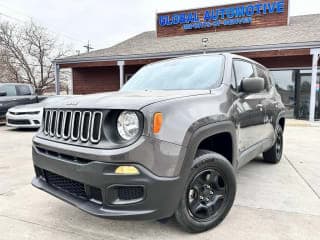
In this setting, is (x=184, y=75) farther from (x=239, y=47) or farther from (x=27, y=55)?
(x=27, y=55)

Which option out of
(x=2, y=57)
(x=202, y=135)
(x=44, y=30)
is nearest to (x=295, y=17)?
(x=202, y=135)

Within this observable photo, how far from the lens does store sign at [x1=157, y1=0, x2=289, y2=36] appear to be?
45.9 feet

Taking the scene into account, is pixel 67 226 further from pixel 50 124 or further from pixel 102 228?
pixel 50 124

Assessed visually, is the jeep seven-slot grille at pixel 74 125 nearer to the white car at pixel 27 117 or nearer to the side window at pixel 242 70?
the side window at pixel 242 70

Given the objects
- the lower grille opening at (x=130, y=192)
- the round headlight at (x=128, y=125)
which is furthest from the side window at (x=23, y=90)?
the lower grille opening at (x=130, y=192)

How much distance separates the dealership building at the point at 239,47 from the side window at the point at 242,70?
302 inches

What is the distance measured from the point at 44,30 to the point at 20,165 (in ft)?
75.1

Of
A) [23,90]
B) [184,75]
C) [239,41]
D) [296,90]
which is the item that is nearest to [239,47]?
[239,41]

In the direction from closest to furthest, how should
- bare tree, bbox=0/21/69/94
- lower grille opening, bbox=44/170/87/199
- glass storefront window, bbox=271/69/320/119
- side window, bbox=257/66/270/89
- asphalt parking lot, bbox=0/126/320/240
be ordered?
lower grille opening, bbox=44/170/87/199 < asphalt parking lot, bbox=0/126/320/240 < side window, bbox=257/66/270/89 < glass storefront window, bbox=271/69/320/119 < bare tree, bbox=0/21/69/94

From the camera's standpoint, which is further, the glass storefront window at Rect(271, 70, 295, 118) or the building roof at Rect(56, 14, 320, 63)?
the glass storefront window at Rect(271, 70, 295, 118)

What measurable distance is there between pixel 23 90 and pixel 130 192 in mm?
10515

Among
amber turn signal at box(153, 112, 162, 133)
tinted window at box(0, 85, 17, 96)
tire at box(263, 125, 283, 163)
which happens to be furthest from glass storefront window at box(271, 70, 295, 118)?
amber turn signal at box(153, 112, 162, 133)

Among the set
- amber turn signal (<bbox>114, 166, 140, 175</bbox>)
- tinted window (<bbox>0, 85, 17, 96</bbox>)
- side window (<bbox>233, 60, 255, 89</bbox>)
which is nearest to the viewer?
amber turn signal (<bbox>114, 166, 140, 175</bbox>)

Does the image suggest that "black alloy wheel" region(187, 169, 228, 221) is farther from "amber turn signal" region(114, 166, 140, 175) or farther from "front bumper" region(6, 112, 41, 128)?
"front bumper" region(6, 112, 41, 128)
